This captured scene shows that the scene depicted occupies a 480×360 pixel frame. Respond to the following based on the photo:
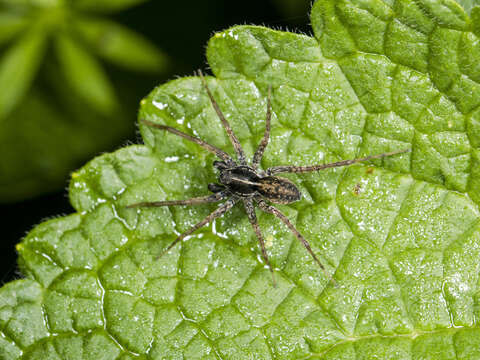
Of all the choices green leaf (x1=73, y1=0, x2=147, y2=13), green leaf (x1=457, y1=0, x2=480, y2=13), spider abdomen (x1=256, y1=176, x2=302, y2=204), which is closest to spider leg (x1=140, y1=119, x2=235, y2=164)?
spider abdomen (x1=256, y1=176, x2=302, y2=204)

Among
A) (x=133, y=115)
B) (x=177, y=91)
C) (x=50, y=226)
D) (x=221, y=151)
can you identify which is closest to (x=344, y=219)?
(x=221, y=151)

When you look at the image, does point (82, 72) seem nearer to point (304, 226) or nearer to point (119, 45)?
point (119, 45)

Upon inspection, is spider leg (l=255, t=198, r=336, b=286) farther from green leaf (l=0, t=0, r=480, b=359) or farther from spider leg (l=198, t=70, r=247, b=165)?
spider leg (l=198, t=70, r=247, b=165)

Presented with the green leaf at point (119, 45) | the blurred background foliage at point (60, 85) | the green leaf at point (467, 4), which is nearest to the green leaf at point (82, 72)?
the blurred background foliage at point (60, 85)

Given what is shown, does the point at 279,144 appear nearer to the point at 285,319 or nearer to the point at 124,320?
the point at 285,319

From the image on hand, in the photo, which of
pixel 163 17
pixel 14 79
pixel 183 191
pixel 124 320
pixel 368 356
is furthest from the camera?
pixel 163 17

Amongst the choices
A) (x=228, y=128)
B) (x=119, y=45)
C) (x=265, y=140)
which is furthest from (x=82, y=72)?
(x=265, y=140)

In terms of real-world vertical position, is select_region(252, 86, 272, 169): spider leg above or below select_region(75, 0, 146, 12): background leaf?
below
